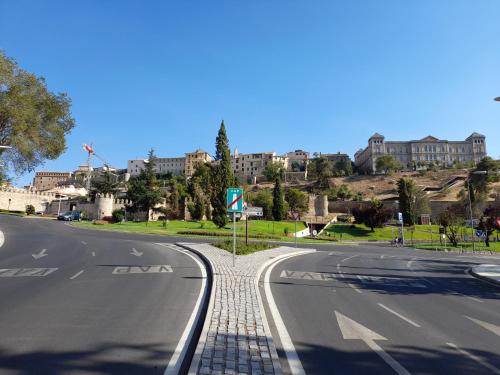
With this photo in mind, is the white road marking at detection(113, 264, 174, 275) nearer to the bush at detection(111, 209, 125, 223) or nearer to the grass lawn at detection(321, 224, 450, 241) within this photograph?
the grass lawn at detection(321, 224, 450, 241)

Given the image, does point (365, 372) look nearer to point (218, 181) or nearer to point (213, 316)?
point (213, 316)

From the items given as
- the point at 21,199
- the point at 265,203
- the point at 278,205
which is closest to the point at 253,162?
the point at 265,203

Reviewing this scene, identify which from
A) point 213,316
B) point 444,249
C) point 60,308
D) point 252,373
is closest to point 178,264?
point 60,308

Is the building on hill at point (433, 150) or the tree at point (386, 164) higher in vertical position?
the building on hill at point (433, 150)

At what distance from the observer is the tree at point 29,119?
25578 millimetres

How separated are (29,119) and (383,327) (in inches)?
1134

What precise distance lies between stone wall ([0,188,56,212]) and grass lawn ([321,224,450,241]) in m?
77.2

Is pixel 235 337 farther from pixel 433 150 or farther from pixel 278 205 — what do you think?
pixel 433 150

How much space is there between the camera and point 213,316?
743 centimetres

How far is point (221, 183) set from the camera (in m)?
52.9

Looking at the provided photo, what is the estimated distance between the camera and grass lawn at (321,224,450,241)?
5894 centimetres

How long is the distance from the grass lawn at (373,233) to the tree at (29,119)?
41.2 m

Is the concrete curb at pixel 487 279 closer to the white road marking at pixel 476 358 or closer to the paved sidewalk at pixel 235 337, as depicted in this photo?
the white road marking at pixel 476 358

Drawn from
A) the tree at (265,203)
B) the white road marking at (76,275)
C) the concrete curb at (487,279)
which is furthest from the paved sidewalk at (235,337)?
the tree at (265,203)
